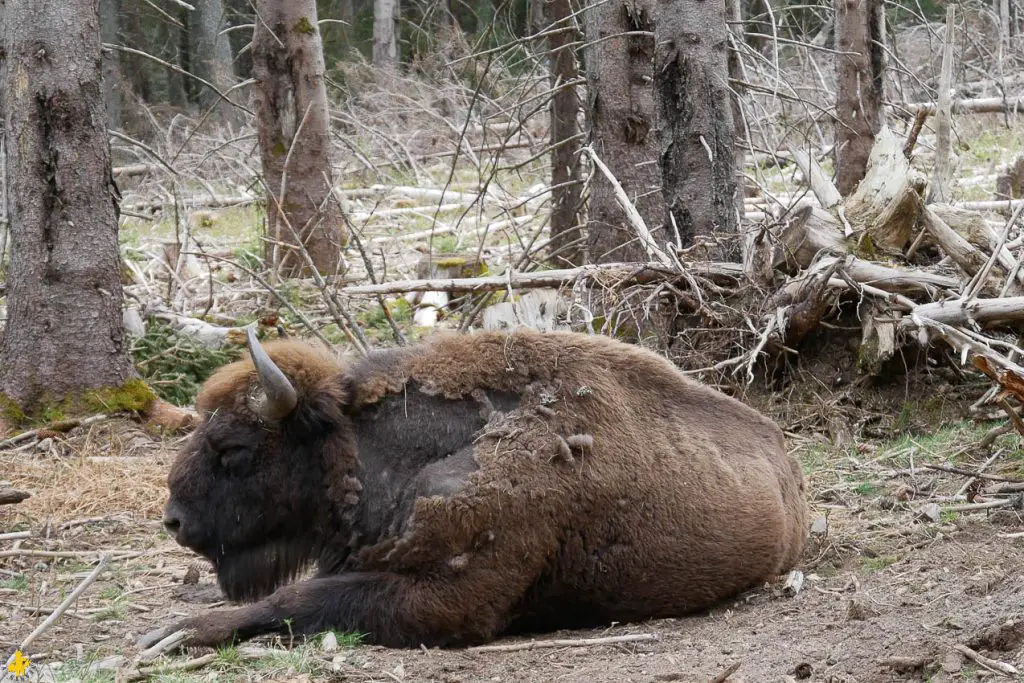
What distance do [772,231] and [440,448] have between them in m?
3.76

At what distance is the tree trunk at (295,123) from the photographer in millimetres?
11398

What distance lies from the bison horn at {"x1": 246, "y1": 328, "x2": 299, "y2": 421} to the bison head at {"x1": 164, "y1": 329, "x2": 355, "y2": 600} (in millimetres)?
14

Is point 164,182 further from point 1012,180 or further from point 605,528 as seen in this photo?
point 605,528

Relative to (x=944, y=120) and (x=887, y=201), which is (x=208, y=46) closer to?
(x=887, y=201)

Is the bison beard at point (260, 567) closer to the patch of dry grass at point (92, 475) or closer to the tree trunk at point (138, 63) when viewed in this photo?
the patch of dry grass at point (92, 475)

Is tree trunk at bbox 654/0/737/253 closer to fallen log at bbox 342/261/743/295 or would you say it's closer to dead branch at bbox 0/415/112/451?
fallen log at bbox 342/261/743/295

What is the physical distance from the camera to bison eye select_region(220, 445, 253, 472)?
517 centimetres

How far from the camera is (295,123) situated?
1155 cm

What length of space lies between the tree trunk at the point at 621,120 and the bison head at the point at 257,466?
399cm

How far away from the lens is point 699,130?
799 centimetres

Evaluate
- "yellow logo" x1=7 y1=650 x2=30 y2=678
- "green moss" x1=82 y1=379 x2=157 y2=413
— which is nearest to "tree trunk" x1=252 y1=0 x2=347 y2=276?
"green moss" x1=82 y1=379 x2=157 y2=413

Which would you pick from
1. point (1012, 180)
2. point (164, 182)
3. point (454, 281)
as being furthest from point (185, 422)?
point (164, 182)

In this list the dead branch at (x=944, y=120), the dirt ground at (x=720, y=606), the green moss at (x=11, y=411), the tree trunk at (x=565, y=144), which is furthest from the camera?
the tree trunk at (x=565, y=144)

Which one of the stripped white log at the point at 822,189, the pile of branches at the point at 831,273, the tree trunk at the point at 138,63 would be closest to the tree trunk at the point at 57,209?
the pile of branches at the point at 831,273
